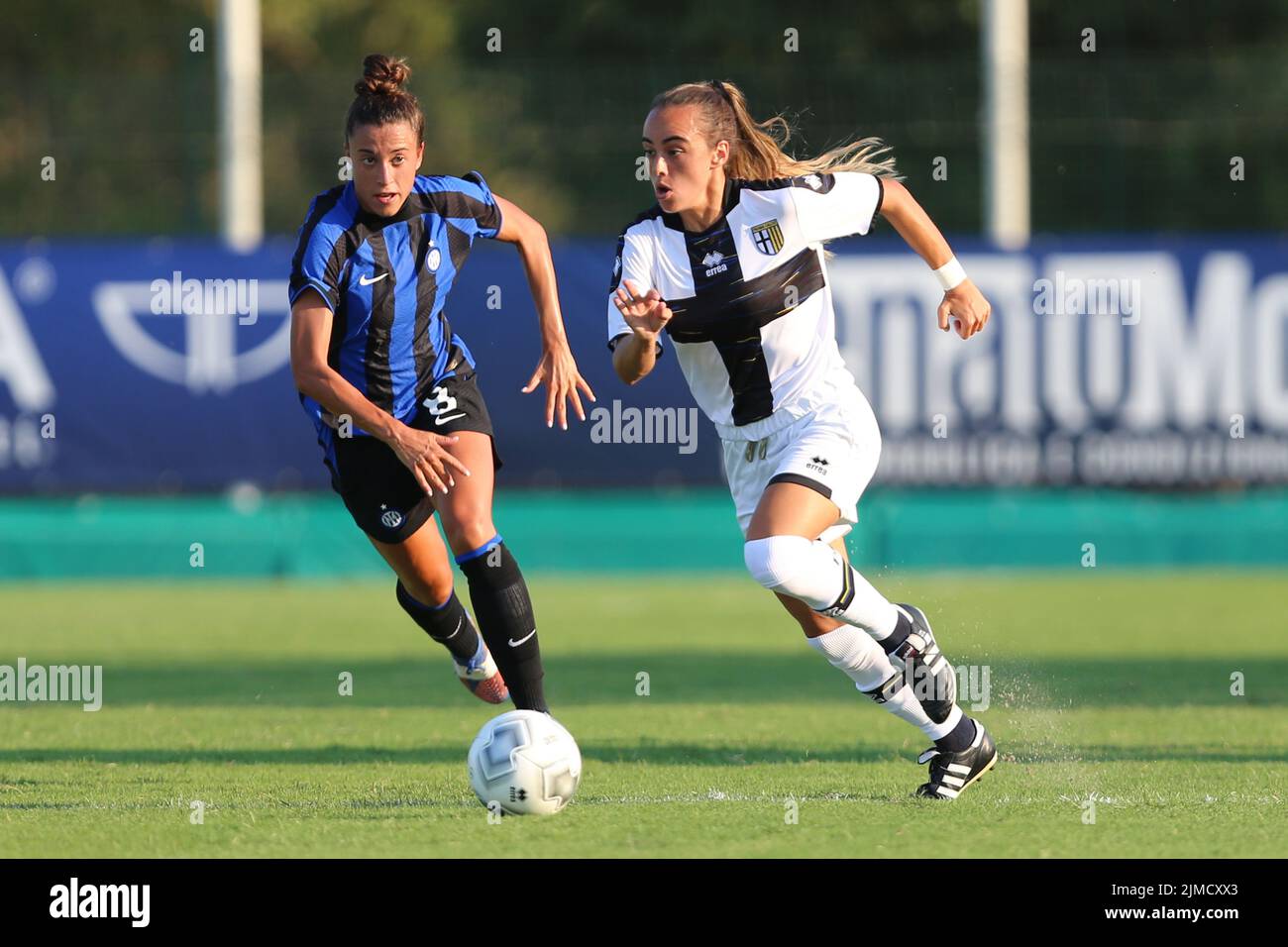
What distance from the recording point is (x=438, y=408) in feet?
22.3

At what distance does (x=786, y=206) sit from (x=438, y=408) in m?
1.42

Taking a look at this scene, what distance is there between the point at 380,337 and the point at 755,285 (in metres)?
1.34

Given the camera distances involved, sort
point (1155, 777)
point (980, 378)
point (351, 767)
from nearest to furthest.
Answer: point (1155, 777) → point (351, 767) → point (980, 378)

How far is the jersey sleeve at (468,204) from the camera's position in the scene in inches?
268

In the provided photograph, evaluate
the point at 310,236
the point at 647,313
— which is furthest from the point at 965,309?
the point at 310,236

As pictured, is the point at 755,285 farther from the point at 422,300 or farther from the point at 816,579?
the point at 422,300

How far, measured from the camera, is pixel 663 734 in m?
7.68

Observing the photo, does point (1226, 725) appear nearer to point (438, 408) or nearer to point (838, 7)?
point (438, 408)

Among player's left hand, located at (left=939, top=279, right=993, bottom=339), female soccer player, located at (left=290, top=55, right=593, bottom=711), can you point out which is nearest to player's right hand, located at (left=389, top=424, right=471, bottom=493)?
female soccer player, located at (left=290, top=55, right=593, bottom=711)

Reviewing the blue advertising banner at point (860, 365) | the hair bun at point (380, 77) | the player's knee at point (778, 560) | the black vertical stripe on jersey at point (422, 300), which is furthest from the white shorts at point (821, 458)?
the blue advertising banner at point (860, 365)

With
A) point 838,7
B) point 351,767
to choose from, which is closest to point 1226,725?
point 351,767

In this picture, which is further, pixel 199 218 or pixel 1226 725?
pixel 199 218

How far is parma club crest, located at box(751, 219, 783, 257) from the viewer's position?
20.9 feet

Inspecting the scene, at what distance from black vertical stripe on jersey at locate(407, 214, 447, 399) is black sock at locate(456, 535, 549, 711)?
0.73 m
